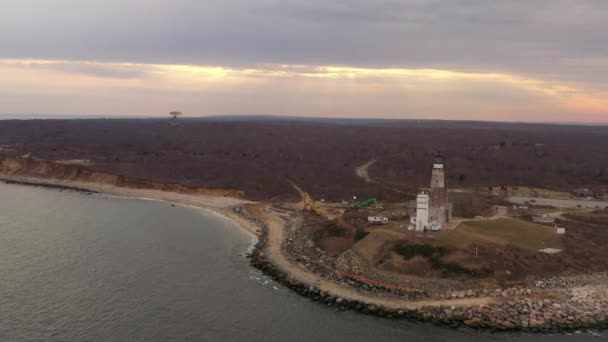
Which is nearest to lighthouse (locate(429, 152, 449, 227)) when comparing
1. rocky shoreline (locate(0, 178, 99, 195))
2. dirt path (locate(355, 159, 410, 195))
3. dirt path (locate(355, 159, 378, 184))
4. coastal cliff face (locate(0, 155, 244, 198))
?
dirt path (locate(355, 159, 410, 195))

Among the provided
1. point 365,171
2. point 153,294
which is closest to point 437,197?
point 153,294

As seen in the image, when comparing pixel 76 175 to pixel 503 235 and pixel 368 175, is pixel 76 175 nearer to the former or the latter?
pixel 368 175

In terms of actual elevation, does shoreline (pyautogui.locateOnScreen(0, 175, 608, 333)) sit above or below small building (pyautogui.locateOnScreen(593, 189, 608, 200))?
below

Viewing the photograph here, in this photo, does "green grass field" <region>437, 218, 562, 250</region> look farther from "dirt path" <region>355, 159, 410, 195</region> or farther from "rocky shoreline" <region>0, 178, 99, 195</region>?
"rocky shoreline" <region>0, 178, 99, 195</region>

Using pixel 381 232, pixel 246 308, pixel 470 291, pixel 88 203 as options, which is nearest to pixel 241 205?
pixel 88 203

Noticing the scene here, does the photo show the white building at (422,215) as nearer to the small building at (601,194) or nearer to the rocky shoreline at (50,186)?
the small building at (601,194)

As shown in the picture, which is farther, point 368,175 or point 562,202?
point 368,175
